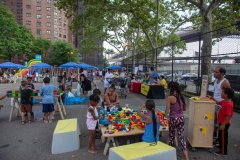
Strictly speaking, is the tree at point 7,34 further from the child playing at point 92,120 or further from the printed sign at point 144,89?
the child playing at point 92,120

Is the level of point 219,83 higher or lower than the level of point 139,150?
higher

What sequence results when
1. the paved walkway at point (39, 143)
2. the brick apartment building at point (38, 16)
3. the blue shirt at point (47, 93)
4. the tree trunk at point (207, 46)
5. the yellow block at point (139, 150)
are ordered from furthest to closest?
the brick apartment building at point (38, 16) → the tree trunk at point (207, 46) → the blue shirt at point (47, 93) → the paved walkway at point (39, 143) → the yellow block at point (139, 150)

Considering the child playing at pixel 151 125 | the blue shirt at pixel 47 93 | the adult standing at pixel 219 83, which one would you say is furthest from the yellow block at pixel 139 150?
the blue shirt at pixel 47 93

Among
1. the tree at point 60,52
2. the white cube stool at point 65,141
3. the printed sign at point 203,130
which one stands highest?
the tree at point 60,52

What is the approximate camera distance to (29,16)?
61.5 meters

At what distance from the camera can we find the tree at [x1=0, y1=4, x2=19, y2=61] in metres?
37.7

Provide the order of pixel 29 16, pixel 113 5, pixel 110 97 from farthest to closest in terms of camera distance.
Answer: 1. pixel 29 16
2. pixel 113 5
3. pixel 110 97

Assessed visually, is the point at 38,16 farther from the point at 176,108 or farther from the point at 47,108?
the point at 176,108

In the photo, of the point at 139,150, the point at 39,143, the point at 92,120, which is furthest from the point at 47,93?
the point at 139,150

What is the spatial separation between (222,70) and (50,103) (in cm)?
528

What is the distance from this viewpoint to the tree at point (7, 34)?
37728 millimetres

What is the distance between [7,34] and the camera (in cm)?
3888

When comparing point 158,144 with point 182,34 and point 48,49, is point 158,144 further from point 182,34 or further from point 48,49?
point 48,49

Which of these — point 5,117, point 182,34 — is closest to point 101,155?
point 5,117
